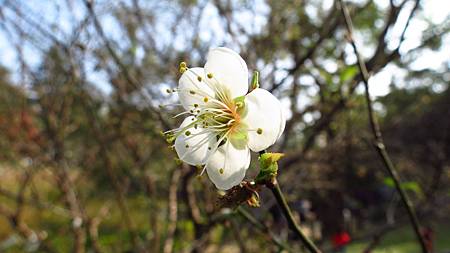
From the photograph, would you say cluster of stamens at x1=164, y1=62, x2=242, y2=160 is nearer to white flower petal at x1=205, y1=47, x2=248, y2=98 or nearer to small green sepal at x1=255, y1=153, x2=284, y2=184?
white flower petal at x1=205, y1=47, x2=248, y2=98

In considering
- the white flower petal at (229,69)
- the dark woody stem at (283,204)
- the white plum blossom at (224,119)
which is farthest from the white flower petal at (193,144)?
the dark woody stem at (283,204)

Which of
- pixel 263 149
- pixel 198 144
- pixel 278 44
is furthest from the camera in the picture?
pixel 278 44

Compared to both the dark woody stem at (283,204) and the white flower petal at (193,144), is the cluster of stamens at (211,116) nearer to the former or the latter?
the white flower petal at (193,144)

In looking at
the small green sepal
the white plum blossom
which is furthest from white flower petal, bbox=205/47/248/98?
the small green sepal

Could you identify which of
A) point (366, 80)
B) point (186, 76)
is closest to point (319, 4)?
point (366, 80)

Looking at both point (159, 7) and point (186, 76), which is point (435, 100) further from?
point (186, 76)

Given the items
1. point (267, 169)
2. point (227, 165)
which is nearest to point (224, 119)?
point (227, 165)
